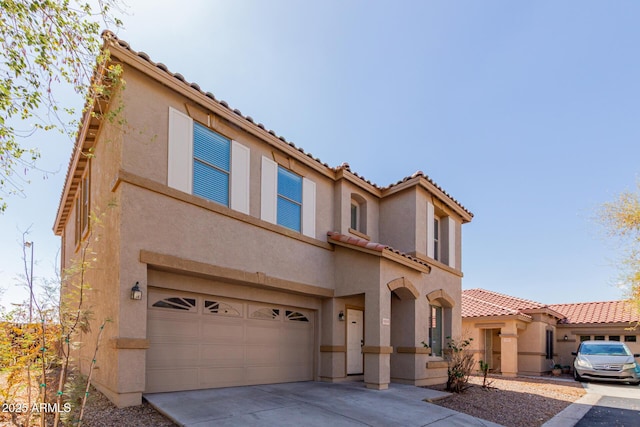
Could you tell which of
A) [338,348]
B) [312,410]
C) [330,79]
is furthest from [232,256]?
[330,79]

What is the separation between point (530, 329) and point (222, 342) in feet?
54.9

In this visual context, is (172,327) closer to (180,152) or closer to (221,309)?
(221,309)

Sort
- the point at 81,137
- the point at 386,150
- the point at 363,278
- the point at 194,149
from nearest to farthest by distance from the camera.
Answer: the point at 194,149 → the point at 81,137 → the point at 363,278 → the point at 386,150

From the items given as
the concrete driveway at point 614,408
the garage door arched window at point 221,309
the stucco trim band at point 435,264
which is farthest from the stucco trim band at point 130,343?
the concrete driveway at point 614,408

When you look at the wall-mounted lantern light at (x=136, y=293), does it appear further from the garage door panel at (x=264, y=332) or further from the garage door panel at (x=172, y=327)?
the garage door panel at (x=264, y=332)

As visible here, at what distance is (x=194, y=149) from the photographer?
888cm

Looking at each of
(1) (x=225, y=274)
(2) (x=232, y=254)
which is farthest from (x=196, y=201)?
(1) (x=225, y=274)

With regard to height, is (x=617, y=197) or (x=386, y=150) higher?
(x=386, y=150)

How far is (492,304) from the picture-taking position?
20719 mm

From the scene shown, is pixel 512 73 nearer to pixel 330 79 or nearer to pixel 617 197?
pixel 330 79

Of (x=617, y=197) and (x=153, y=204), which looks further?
(x=617, y=197)

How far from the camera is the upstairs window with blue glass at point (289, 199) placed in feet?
35.7

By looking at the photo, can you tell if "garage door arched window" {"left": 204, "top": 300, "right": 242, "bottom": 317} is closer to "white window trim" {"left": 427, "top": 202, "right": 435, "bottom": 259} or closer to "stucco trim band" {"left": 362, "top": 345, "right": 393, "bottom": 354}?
"stucco trim band" {"left": 362, "top": 345, "right": 393, "bottom": 354}

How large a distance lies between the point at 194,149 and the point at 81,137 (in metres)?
3.40
